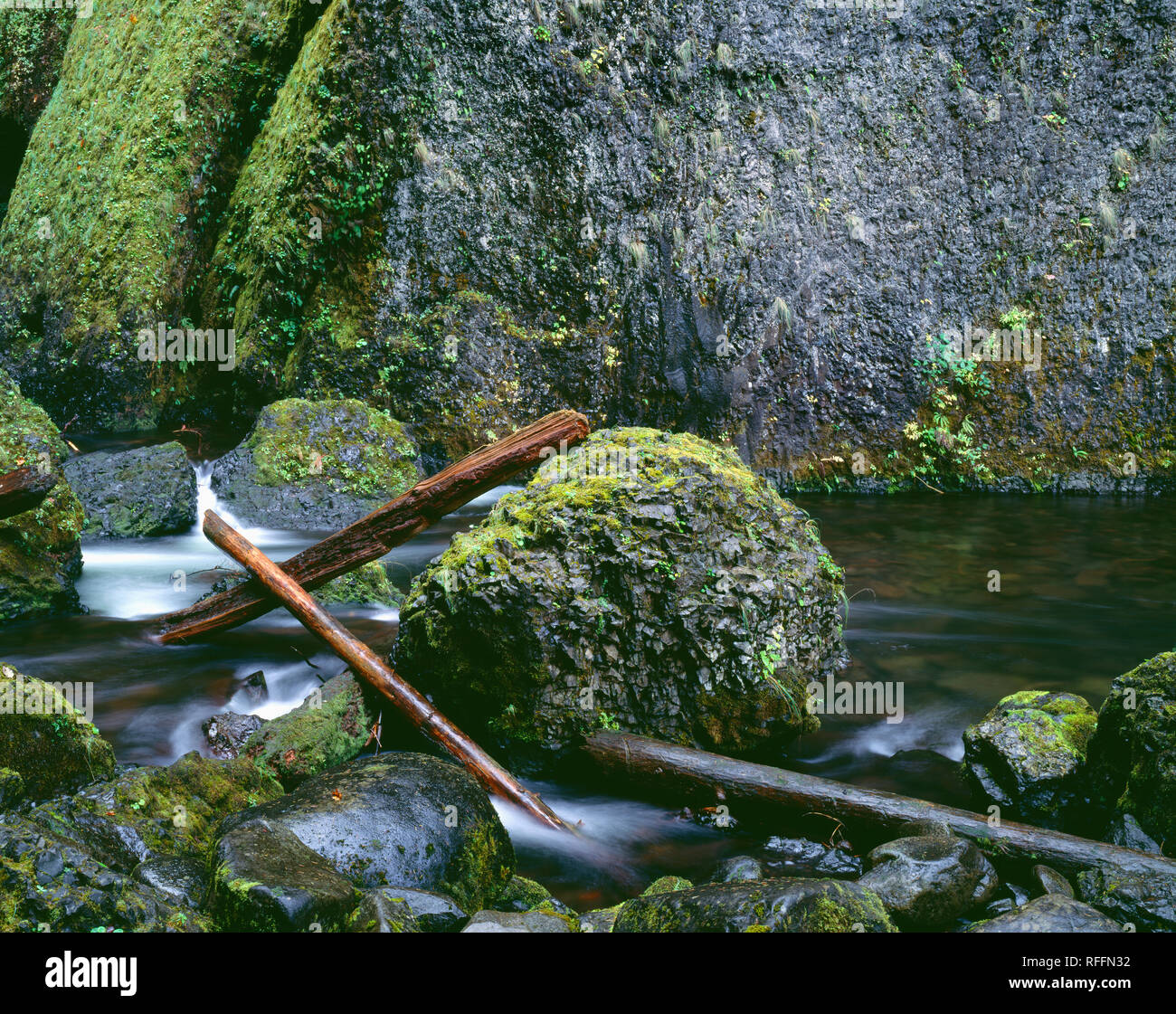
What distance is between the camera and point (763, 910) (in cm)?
258

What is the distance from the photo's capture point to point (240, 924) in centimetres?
258

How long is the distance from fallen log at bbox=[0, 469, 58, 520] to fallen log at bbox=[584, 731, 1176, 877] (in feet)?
10.7

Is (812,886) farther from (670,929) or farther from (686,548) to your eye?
(686,548)

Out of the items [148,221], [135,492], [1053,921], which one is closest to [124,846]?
[1053,921]

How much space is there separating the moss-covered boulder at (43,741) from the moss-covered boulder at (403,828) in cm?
77

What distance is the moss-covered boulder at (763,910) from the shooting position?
8.44 ft

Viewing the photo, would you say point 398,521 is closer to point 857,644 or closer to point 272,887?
point 272,887

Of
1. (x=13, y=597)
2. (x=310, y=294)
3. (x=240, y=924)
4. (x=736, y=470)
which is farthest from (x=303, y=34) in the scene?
(x=240, y=924)

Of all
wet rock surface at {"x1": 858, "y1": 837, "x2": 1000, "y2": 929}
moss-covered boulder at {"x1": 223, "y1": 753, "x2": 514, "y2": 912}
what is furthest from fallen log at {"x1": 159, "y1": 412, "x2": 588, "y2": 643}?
wet rock surface at {"x1": 858, "y1": 837, "x2": 1000, "y2": 929}

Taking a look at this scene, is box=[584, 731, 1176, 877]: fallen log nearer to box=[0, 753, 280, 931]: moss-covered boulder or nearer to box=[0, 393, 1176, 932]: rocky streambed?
box=[0, 393, 1176, 932]: rocky streambed

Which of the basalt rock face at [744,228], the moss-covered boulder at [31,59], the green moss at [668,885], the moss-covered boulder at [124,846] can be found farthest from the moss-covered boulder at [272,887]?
the moss-covered boulder at [31,59]

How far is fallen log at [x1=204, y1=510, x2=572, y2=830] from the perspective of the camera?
3943mm

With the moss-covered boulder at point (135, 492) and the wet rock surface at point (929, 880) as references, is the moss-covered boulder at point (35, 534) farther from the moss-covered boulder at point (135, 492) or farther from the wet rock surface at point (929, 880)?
the wet rock surface at point (929, 880)

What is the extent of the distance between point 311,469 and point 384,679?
5689 millimetres
